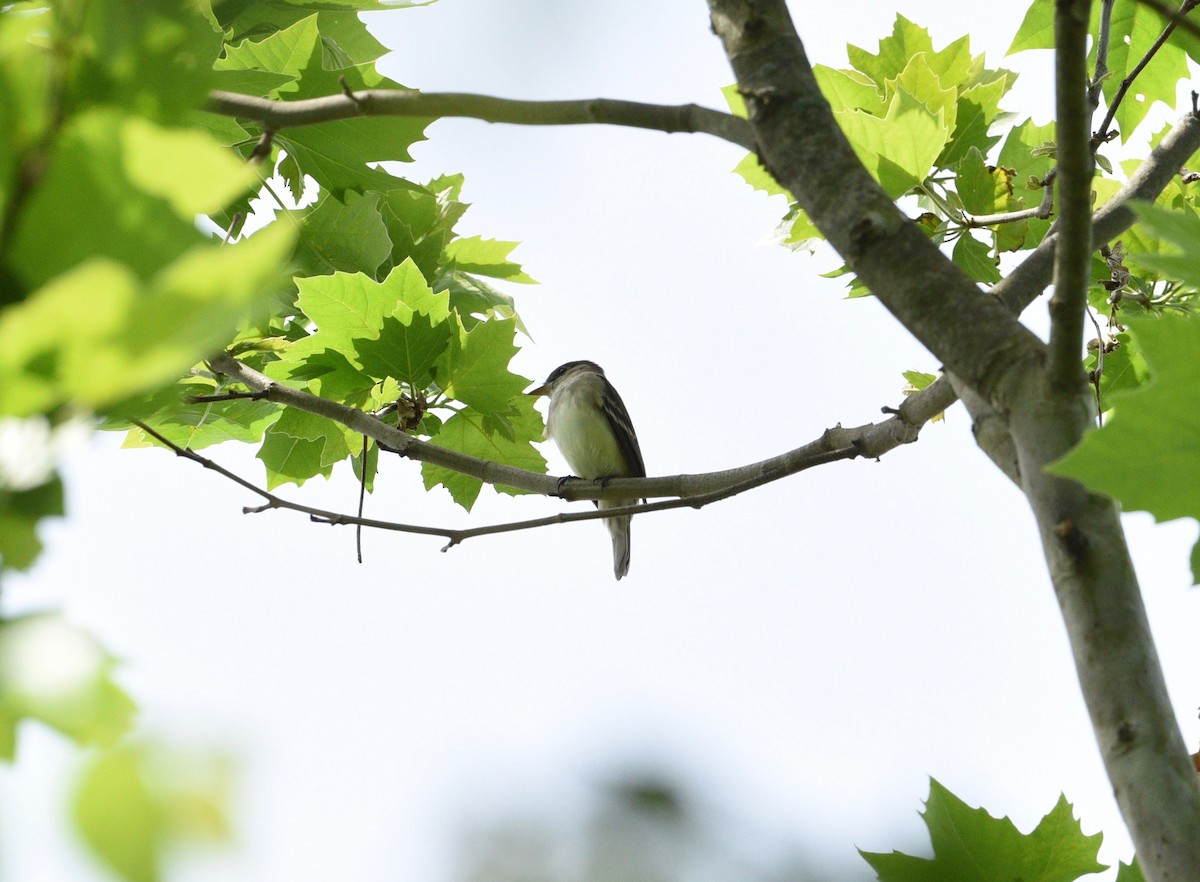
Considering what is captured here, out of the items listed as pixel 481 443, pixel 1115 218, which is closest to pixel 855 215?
pixel 1115 218

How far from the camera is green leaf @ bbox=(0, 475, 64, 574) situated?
2.03 feet

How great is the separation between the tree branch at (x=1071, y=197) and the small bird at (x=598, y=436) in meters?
5.53

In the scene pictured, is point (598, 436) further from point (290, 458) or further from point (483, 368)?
point (483, 368)

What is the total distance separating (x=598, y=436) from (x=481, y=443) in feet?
11.8

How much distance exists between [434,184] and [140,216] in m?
3.49

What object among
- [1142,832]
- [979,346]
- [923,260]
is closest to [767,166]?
[923,260]

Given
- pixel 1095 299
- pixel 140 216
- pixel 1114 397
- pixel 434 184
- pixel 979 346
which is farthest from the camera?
pixel 434 184

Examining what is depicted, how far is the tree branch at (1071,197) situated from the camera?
1181 mm

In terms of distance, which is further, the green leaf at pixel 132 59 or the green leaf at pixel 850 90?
the green leaf at pixel 850 90

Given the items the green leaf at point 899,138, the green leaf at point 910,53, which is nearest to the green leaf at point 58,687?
the green leaf at point 899,138

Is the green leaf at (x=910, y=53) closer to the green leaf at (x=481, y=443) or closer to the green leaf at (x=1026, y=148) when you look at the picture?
the green leaf at (x=1026, y=148)

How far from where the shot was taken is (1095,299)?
3414 millimetres

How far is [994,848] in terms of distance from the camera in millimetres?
1372

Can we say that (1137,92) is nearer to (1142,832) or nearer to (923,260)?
(923,260)
